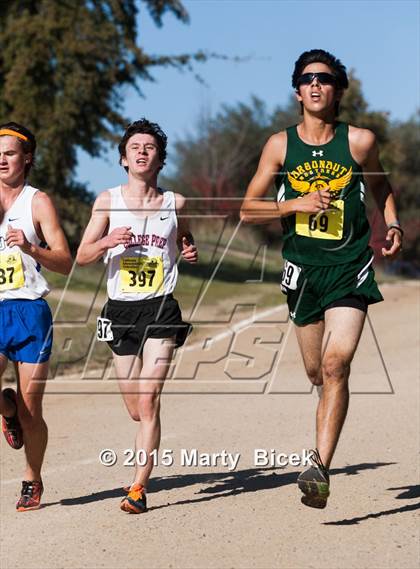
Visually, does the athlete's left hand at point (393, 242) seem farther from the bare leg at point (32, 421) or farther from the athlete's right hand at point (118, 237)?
the bare leg at point (32, 421)

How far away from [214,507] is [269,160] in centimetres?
226

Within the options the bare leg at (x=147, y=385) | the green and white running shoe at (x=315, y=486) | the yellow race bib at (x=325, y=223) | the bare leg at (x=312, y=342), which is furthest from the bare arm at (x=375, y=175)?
the bare leg at (x=147, y=385)

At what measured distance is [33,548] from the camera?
22.0ft

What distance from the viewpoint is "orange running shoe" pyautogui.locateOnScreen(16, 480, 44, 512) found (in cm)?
779

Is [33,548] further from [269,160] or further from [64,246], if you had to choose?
[269,160]

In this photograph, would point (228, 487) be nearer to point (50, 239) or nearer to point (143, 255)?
point (143, 255)

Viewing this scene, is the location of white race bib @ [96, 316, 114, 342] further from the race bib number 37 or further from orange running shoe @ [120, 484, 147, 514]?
orange running shoe @ [120, 484, 147, 514]

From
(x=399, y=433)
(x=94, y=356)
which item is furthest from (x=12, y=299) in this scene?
(x=94, y=356)

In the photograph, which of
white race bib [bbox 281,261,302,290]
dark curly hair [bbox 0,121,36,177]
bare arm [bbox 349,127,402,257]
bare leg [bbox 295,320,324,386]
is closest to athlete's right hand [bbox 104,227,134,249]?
dark curly hair [bbox 0,121,36,177]

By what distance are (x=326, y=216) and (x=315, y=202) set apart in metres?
0.23

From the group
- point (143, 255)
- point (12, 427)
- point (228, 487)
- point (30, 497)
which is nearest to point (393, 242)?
point (143, 255)

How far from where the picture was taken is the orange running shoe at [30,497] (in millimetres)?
7793

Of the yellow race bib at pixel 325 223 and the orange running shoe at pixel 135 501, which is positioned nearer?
the yellow race bib at pixel 325 223

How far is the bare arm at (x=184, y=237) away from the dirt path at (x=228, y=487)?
1.63 m
